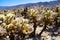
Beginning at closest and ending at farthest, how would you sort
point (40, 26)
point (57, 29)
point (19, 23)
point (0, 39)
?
point (0, 39) → point (19, 23) → point (57, 29) → point (40, 26)

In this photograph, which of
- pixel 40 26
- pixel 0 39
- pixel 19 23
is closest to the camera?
pixel 0 39

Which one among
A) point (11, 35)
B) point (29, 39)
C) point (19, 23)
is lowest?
point (29, 39)

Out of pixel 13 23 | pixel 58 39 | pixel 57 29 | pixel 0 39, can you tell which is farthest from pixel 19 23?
pixel 57 29

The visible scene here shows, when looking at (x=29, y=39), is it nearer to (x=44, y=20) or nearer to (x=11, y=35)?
(x=44, y=20)

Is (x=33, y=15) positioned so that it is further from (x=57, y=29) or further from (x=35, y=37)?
(x=57, y=29)

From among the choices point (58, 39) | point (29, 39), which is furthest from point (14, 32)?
point (58, 39)

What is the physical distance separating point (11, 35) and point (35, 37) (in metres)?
6.46

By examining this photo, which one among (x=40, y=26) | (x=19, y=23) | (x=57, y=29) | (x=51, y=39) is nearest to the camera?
(x=19, y=23)

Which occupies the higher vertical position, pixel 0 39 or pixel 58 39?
pixel 0 39

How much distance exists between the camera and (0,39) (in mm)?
21391

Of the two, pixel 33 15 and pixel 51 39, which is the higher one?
pixel 33 15

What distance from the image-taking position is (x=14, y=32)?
2256 cm

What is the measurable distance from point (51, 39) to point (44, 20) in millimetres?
3063

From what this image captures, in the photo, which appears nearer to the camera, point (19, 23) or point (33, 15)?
point (19, 23)
